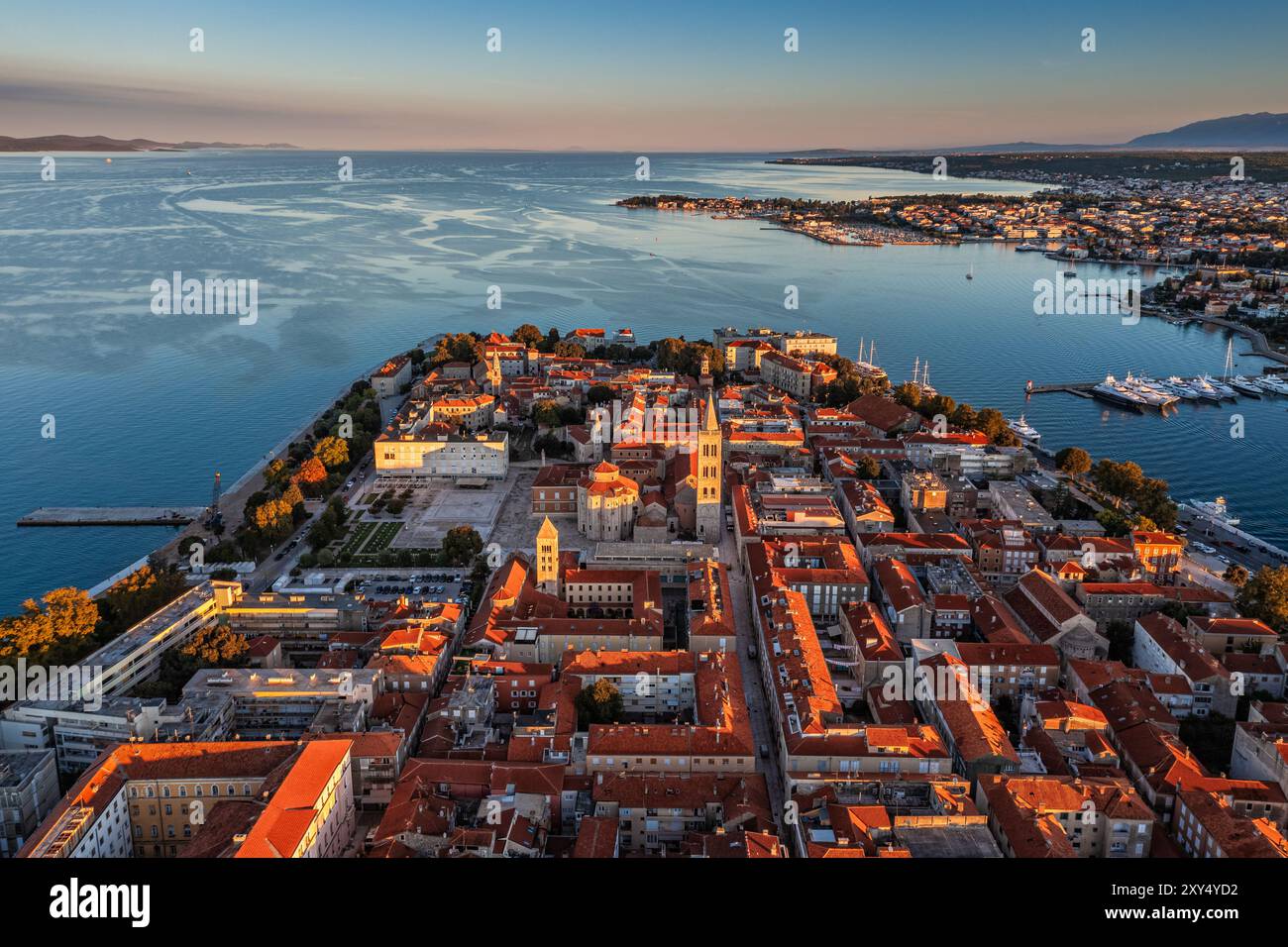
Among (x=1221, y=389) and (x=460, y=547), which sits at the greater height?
(x=1221, y=389)

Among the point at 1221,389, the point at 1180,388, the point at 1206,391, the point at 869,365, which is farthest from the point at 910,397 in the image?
the point at 1221,389

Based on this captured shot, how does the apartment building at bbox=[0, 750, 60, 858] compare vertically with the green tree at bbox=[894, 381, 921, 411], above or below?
below

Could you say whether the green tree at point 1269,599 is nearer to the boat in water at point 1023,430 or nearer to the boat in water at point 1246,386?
the boat in water at point 1023,430

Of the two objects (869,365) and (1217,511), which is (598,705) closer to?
(1217,511)

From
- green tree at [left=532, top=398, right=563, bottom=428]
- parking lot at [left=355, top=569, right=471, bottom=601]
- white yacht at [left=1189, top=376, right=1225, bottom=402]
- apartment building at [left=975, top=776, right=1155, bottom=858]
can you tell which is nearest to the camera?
apartment building at [left=975, top=776, right=1155, bottom=858]

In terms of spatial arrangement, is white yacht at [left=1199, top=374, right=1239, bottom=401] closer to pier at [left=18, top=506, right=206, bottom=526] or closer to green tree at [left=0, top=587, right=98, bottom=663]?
pier at [left=18, top=506, right=206, bottom=526]

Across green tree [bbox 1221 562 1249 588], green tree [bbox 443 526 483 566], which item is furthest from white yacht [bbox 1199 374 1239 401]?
green tree [bbox 443 526 483 566]
